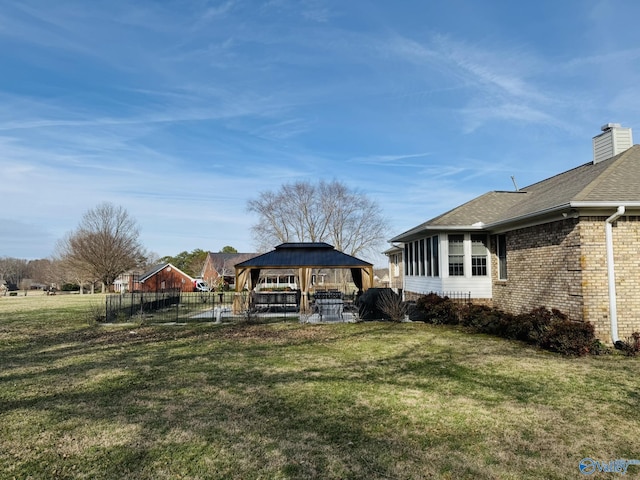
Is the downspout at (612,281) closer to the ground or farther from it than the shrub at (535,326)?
farther from it

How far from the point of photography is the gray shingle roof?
9383 millimetres

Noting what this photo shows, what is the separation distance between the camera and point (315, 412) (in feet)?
16.7

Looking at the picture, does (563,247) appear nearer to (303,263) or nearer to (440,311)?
(440,311)

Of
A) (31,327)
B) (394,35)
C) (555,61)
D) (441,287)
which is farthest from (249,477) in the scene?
(555,61)

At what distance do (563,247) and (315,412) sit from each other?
8.17 m

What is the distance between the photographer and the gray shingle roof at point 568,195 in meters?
9.38

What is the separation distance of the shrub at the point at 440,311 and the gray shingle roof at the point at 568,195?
2.65 metres

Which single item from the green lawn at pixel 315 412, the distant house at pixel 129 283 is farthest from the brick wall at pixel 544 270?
the distant house at pixel 129 283

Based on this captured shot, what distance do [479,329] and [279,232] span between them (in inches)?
1394

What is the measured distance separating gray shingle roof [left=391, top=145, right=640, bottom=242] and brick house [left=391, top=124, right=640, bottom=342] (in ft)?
0.08

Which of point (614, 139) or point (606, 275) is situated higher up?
point (614, 139)

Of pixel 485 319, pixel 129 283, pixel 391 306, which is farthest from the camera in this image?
pixel 129 283

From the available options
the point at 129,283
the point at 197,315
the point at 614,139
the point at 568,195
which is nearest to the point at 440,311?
the point at 568,195

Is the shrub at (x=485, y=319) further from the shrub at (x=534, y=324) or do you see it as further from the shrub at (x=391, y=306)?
the shrub at (x=391, y=306)
